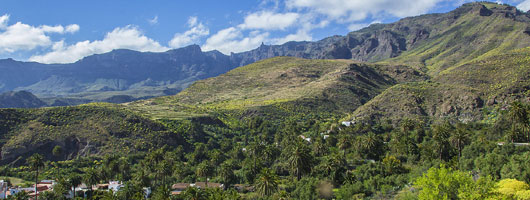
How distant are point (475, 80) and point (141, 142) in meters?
126

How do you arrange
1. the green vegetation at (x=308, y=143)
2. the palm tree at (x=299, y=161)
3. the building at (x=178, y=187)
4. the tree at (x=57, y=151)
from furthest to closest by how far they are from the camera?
the tree at (x=57, y=151), the building at (x=178, y=187), the palm tree at (x=299, y=161), the green vegetation at (x=308, y=143)

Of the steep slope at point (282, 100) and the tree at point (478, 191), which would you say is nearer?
the tree at point (478, 191)

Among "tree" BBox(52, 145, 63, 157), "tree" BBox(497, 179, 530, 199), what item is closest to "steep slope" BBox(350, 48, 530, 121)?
"tree" BBox(497, 179, 530, 199)

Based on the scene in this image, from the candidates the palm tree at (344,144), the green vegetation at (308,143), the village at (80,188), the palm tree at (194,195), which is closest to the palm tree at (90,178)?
the green vegetation at (308,143)

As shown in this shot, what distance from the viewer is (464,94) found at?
4803 inches

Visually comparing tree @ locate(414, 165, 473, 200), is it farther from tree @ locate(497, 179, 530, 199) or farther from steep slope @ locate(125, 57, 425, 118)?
steep slope @ locate(125, 57, 425, 118)

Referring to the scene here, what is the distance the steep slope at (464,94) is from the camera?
113 m

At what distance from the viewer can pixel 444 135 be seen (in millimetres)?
71812

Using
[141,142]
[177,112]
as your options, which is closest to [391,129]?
[141,142]

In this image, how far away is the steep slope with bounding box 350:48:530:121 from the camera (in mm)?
113438

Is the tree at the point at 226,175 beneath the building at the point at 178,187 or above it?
above

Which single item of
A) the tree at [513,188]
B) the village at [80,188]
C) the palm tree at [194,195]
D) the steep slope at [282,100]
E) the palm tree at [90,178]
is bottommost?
the village at [80,188]

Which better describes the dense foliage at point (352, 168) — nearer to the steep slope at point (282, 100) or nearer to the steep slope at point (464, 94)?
the steep slope at point (464, 94)

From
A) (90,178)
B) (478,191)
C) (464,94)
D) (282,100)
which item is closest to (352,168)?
(478,191)
